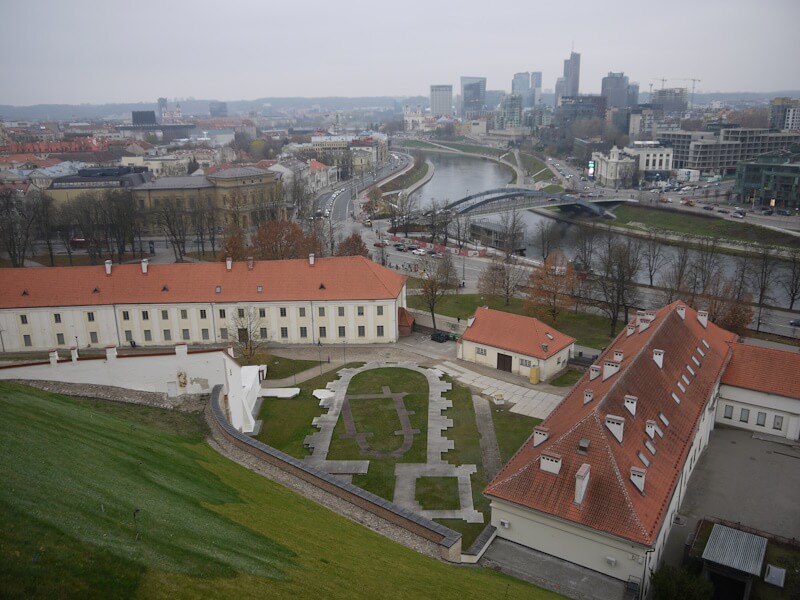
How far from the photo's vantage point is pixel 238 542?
19344 millimetres

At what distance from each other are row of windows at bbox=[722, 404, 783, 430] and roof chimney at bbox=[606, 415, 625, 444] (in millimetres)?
15408

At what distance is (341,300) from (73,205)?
62448 mm

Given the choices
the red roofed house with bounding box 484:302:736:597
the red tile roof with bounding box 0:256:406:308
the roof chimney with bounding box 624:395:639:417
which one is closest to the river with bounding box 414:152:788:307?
the red tile roof with bounding box 0:256:406:308

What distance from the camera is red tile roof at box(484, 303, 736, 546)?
969 inches

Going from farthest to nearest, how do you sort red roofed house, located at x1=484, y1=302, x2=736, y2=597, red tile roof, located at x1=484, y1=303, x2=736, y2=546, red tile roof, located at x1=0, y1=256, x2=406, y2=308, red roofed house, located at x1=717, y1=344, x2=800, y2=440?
red tile roof, located at x1=0, y1=256, x2=406, y2=308
red roofed house, located at x1=717, y1=344, x2=800, y2=440
red tile roof, located at x1=484, y1=303, x2=736, y2=546
red roofed house, located at x1=484, y1=302, x2=736, y2=597

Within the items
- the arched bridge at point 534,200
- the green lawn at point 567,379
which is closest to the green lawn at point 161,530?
the green lawn at point 567,379

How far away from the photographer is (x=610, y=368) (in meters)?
32.4

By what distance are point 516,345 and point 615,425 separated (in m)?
20.5

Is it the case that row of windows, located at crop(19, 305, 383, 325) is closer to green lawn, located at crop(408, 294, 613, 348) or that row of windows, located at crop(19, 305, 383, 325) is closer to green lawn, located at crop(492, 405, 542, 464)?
green lawn, located at crop(408, 294, 613, 348)

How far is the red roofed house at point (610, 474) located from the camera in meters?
24.4

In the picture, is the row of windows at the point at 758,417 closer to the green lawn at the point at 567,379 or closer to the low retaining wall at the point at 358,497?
the green lawn at the point at 567,379

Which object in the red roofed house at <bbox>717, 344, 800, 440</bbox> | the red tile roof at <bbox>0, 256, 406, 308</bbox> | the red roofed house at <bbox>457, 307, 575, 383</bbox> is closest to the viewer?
the red roofed house at <bbox>717, 344, 800, 440</bbox>

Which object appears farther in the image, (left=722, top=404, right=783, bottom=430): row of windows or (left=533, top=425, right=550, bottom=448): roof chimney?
(left=722, top=404, right=783, bottom=430): row of windows

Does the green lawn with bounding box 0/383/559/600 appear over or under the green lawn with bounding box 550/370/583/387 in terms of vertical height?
over
